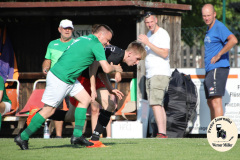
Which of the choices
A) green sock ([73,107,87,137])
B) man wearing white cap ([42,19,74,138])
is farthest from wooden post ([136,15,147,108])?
green sock ([73,107,87,137])

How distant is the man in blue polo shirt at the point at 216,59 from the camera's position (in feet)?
31.2

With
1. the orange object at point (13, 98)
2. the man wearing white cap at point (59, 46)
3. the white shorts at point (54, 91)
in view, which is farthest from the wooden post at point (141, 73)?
the white shorts at point (54, 91)

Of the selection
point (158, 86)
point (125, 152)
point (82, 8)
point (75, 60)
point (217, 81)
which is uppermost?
point (82, 8)

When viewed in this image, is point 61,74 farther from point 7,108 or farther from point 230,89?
point 230,89

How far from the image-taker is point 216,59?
9.34 meters

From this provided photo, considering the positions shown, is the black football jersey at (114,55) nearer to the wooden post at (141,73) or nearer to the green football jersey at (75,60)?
the green football jersey at (75,60)

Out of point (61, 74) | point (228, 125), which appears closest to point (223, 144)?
point (228, 125)

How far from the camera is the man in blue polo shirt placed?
9500 millimetres

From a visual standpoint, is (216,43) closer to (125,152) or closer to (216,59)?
(216,59)

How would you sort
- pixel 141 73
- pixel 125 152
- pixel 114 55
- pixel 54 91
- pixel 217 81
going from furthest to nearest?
pixel 141 73
pixel 217 81
pixel 114 55
pixel 54 91
pixel 125 152

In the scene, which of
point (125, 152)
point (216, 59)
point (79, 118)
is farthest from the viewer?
point (216, 59)

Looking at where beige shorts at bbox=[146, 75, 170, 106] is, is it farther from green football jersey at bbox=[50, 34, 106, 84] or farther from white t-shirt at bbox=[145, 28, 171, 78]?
green football jersey at bbox=[50, 34, 106, 84]

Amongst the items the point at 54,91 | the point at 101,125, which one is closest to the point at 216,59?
the point at 101,125

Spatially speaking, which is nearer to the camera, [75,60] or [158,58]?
[75,60]
